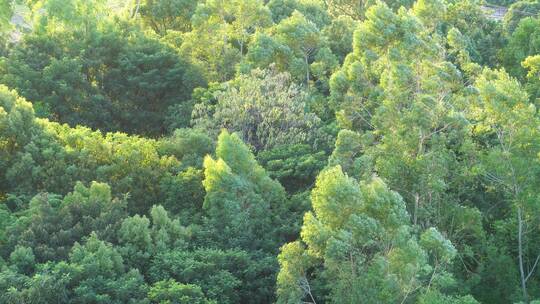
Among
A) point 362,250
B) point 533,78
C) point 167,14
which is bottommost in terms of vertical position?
point 533,78

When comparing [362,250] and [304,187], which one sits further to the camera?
[304,187]

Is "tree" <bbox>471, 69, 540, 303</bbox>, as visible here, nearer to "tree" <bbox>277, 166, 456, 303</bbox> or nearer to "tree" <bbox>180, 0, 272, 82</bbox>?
"tree" <bbox>277, 166, 456, 303</bbox>

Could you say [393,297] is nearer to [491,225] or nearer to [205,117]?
[491,225]

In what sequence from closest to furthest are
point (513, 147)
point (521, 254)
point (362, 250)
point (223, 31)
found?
1. point (362, 250)
2. point (513, 147)
3. point (521, 254)
4. point (223, 31)

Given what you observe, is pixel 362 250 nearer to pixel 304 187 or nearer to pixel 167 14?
pixel 304 187

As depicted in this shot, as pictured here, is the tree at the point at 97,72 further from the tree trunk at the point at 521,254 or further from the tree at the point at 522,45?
the tree trunk at the point at 521,254

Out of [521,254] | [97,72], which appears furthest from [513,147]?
[97,72]

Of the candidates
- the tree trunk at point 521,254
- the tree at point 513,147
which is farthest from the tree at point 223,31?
the tree trunk at point 521,254

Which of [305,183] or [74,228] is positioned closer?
[74,228]

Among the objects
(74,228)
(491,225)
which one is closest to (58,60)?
(74,228)
